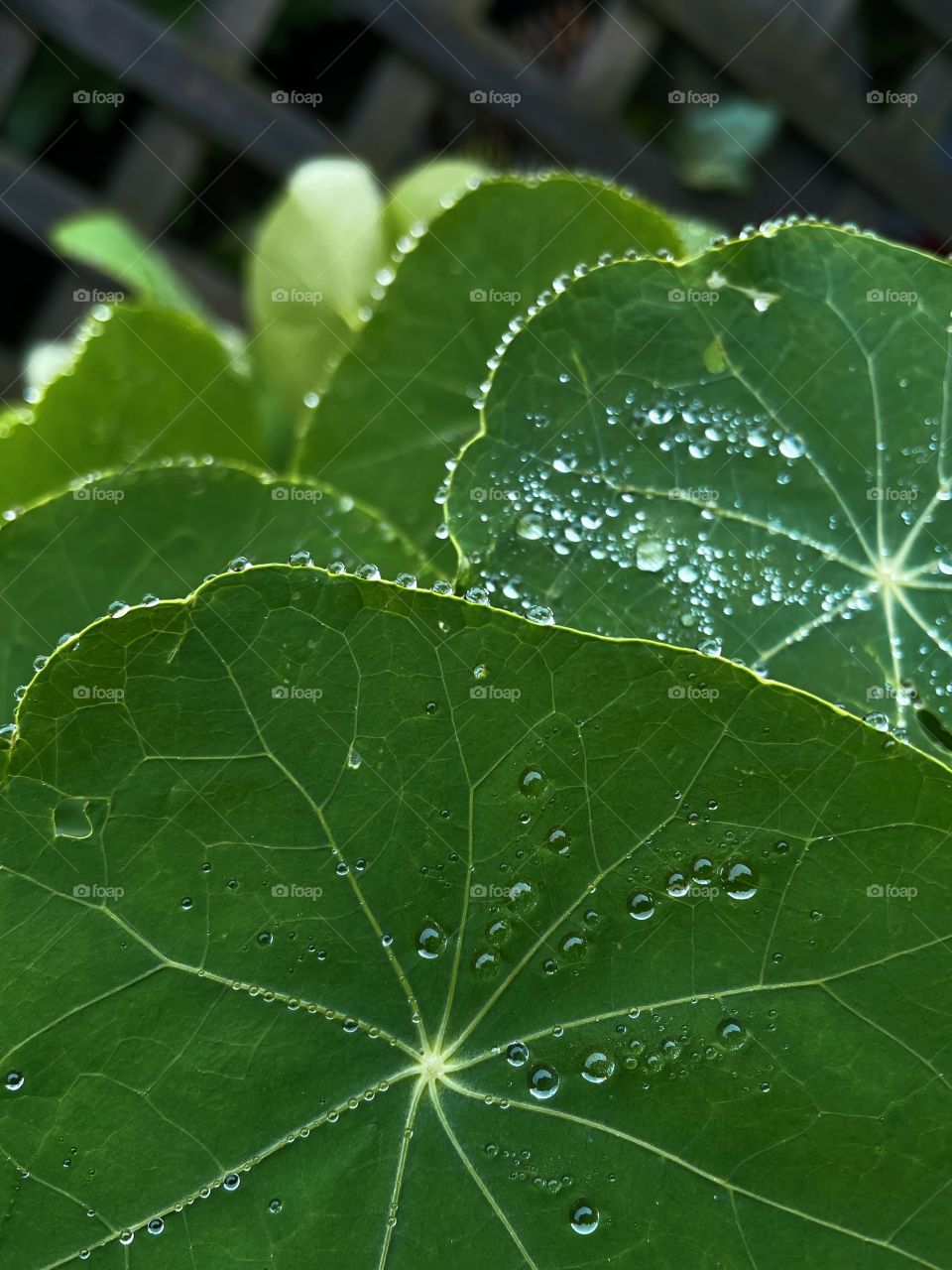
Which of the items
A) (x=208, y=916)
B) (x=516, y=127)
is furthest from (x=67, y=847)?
(x=516, y=127)

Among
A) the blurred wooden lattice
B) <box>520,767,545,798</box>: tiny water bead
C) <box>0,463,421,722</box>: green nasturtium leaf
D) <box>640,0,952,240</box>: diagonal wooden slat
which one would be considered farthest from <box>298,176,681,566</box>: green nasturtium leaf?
<box>640,0,952,240</box>: diagonal wooden slat

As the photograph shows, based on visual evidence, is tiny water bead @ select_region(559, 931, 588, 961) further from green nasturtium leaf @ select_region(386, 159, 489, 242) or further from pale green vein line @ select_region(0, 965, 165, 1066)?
green nasturtium leaf @ select_region(386, 159, 489, 242)

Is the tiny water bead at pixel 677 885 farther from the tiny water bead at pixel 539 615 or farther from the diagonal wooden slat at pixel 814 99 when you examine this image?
the diagonal wooden slat at pixel 814 99

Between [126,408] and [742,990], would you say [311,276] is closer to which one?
[126,408]

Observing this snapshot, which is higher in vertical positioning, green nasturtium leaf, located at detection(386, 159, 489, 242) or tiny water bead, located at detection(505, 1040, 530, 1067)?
green nasturtium leaf, located at detection(386, 159, 489, 242)

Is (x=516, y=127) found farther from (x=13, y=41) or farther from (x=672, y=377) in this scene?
(x=672, y=377)

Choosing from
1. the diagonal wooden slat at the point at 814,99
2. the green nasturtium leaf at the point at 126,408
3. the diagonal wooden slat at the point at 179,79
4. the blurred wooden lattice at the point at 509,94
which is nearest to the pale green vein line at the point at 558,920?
the green nasturtium leaf at the point at 126,408
